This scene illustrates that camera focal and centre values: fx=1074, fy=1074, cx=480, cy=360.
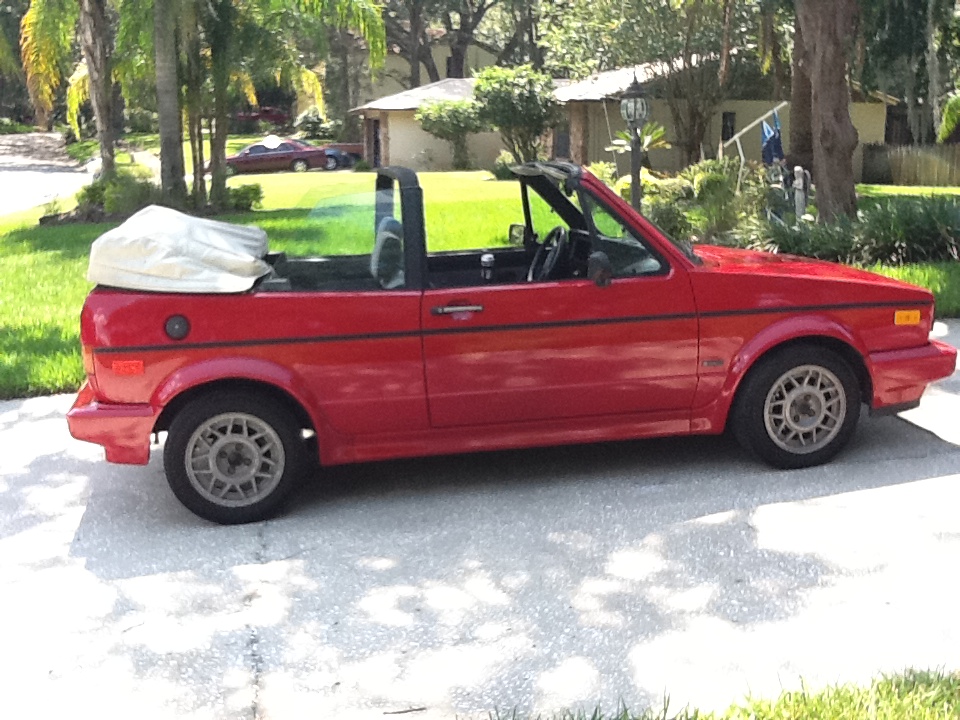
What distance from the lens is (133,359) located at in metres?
5.00

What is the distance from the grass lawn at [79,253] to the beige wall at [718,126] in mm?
15991

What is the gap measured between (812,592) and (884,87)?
3460 cm

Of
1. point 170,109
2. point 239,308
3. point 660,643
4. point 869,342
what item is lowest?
point 660,643

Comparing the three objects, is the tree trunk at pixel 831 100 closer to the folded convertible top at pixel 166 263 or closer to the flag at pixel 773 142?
the flag at pixel 773 142

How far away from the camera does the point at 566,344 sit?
5.27 meters

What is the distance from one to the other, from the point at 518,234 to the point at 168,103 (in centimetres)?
1398

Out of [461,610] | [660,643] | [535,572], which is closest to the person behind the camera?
[660,643]

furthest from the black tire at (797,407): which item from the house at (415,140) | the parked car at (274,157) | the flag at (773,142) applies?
the parked car at (274,157)

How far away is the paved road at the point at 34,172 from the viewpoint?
2959 centimetres

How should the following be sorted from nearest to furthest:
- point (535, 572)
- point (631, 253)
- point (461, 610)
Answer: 1. point (461, 610)
2. point (535, 572)
3. point (631, 253)

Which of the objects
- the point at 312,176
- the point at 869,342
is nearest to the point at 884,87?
the point at 312,176

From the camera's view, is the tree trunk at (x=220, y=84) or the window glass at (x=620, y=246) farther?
the tree trunk at (x=220, y=84)

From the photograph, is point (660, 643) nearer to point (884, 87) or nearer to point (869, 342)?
point (869, 342)

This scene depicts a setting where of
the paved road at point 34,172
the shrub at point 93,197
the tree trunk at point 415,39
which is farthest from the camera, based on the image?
the tree trunk at point 415,39
